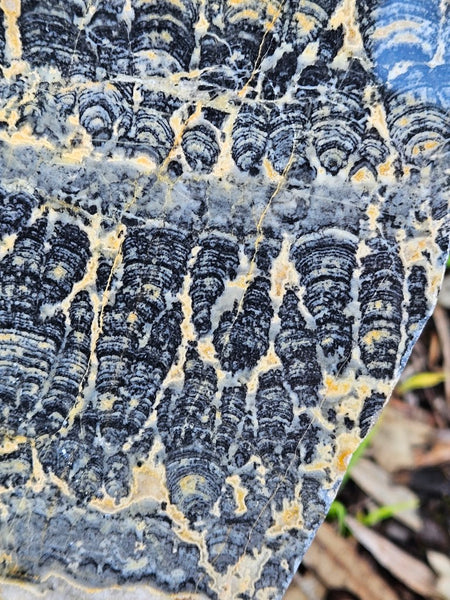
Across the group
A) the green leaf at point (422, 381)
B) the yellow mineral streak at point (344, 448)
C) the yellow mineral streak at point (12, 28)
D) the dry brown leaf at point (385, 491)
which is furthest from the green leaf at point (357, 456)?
the yellow mineral streak at point (12, 28)

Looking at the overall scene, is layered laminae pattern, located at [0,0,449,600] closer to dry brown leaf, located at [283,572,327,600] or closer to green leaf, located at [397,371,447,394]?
dry brown leaf, located at [283,572,327,600]

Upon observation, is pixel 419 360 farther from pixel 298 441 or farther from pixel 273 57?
pixel 273 57

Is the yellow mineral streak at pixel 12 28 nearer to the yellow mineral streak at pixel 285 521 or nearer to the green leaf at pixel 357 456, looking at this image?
the yellow mineral streak at pixel 285 521

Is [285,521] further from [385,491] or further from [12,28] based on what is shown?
[12,28]

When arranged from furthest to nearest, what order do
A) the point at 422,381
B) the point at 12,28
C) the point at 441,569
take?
the point at 422,381 → the point at 441,569 → the point at 12,28

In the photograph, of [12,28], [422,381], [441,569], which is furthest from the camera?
[422,381]

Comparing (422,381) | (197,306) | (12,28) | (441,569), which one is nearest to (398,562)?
(441,569)

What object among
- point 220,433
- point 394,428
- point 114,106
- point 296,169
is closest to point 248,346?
point 220,433
